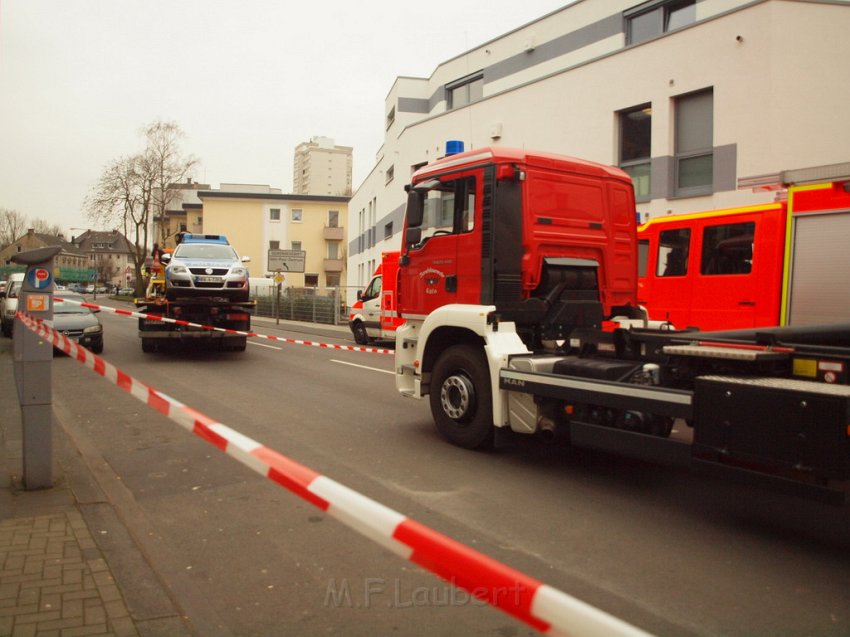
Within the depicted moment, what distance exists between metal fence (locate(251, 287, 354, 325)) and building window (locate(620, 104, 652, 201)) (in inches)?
632

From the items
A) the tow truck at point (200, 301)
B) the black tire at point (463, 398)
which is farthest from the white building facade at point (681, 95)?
the tow truck at point (200, 301)

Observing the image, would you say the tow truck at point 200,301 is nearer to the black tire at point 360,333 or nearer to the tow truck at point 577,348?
the black tire at point 360,333

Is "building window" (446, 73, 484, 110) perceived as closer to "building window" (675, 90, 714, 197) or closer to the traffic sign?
the traffic sign

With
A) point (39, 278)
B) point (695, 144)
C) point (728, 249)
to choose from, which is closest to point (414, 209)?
point (39, 278)

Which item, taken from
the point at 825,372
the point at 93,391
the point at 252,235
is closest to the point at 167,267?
the point at 93,391

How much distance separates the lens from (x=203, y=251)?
608 inches

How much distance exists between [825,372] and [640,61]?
14872 mm

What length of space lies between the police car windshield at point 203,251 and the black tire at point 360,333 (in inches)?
201

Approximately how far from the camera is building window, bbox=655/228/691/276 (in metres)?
9.07

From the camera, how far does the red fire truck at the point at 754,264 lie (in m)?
6.92

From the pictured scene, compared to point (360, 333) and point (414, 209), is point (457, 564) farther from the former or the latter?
A: point (360, 333)

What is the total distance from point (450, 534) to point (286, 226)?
207 ft

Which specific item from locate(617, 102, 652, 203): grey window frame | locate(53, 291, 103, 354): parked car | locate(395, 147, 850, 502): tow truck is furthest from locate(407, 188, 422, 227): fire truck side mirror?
locate(617, 102, 652, 203): grey window frame

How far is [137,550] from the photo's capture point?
3961 millimetres
